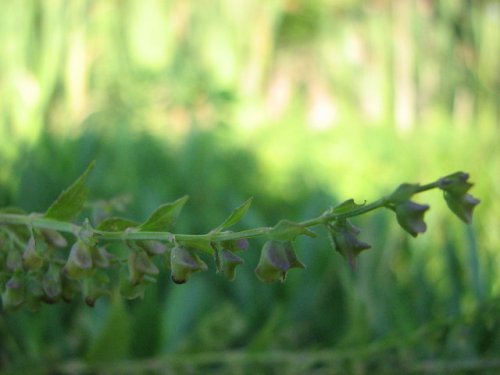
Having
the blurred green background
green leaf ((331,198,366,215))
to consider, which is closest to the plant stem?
green leaf ((331,198,366,215))

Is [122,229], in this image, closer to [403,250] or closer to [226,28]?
[403,250]

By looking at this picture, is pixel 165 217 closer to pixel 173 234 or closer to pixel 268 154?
pixel 173 234

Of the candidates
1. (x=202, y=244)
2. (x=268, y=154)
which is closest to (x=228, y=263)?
(x=202, y=244)

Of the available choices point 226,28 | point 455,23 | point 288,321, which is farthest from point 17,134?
point 455,23

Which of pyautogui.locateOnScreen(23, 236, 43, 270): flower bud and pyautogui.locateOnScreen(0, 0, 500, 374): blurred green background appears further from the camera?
pyautogui.locateOnScreen(0, 0, 500, 374): blurred green background

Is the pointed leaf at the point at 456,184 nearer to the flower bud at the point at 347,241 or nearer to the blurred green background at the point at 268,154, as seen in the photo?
the flower bud at the point at 347,241

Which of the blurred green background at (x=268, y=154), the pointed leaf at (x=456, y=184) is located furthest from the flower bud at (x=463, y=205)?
the blurred green background at (x=268, y=154)

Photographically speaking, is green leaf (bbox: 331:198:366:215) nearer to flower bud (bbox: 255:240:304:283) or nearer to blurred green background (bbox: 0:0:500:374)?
flower bud (bbox: 255:240:304:283)
